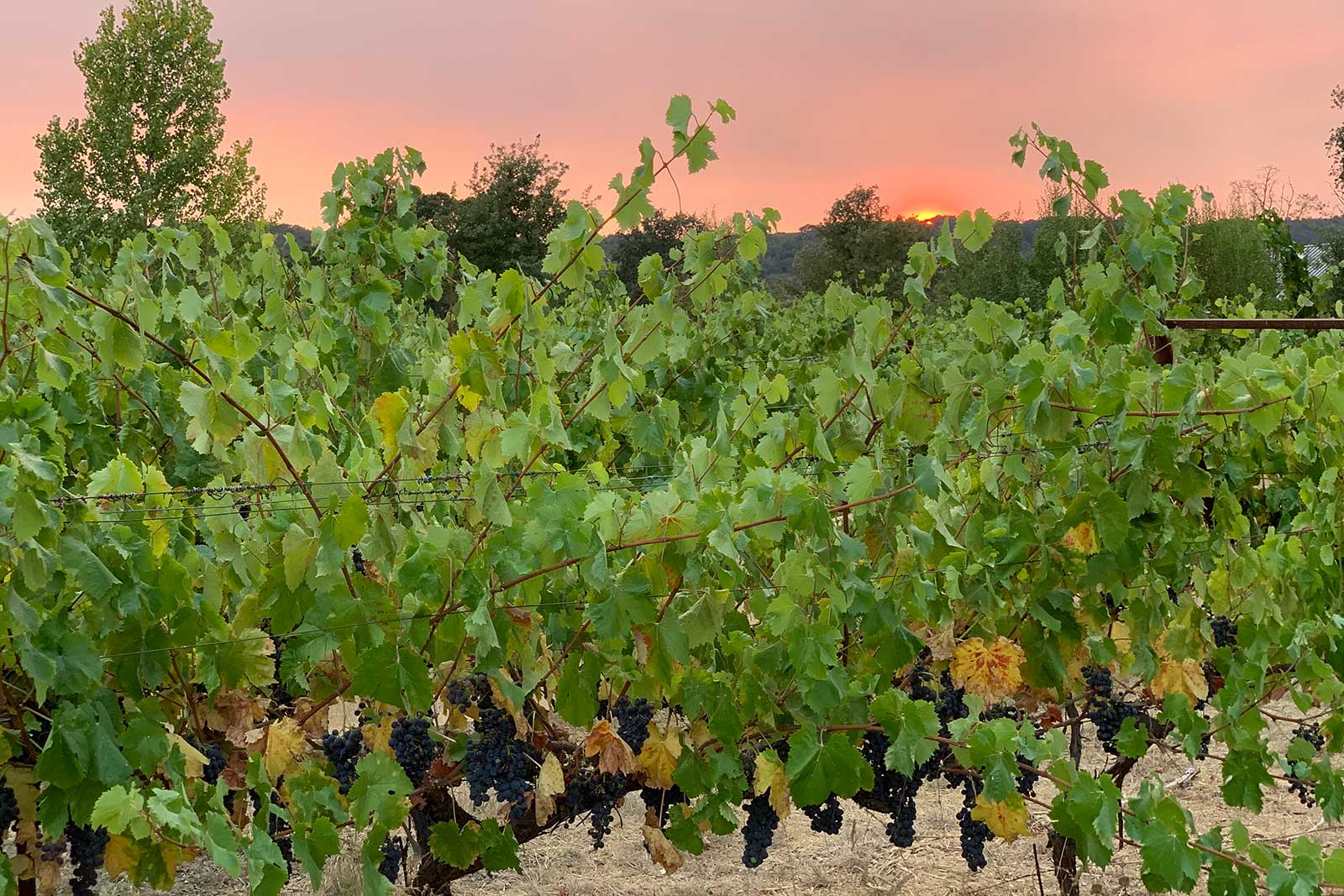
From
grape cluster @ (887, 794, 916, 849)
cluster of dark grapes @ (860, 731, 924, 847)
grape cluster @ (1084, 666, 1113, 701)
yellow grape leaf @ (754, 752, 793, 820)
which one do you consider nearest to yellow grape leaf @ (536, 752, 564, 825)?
yellow grape leaf @ (754, 752, 793, 820)

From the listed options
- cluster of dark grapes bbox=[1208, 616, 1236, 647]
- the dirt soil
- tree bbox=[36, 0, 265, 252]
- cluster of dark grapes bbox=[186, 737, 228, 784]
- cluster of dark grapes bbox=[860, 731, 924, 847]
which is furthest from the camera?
tree bbox=[36, 0, 265, 252]

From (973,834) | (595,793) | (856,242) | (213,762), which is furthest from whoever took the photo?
(856,242)

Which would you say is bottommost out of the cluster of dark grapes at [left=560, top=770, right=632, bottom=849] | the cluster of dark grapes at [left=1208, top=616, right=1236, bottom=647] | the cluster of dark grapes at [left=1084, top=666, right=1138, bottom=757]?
the cluster of dark grapes at [left=560, top=770, right=632, bottom=849]

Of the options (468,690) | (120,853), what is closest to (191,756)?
(120,853)

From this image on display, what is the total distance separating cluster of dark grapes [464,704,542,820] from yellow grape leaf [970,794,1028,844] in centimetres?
103

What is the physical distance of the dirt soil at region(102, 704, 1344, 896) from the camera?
439 cm

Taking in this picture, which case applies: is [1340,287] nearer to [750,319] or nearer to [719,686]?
[750,319]

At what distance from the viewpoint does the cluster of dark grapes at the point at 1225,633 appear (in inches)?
138

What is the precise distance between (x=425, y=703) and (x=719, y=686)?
0.59 metres

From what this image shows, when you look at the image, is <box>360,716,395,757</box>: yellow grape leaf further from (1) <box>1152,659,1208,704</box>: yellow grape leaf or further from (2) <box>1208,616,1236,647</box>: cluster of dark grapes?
(2) <box>1208,616,1236,647</box>: cluster of dark grapes

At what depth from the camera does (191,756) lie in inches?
92.0

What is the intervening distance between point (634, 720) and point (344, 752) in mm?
588

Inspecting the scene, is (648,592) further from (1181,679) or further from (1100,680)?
(1181,679)

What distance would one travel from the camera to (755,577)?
2734mm
